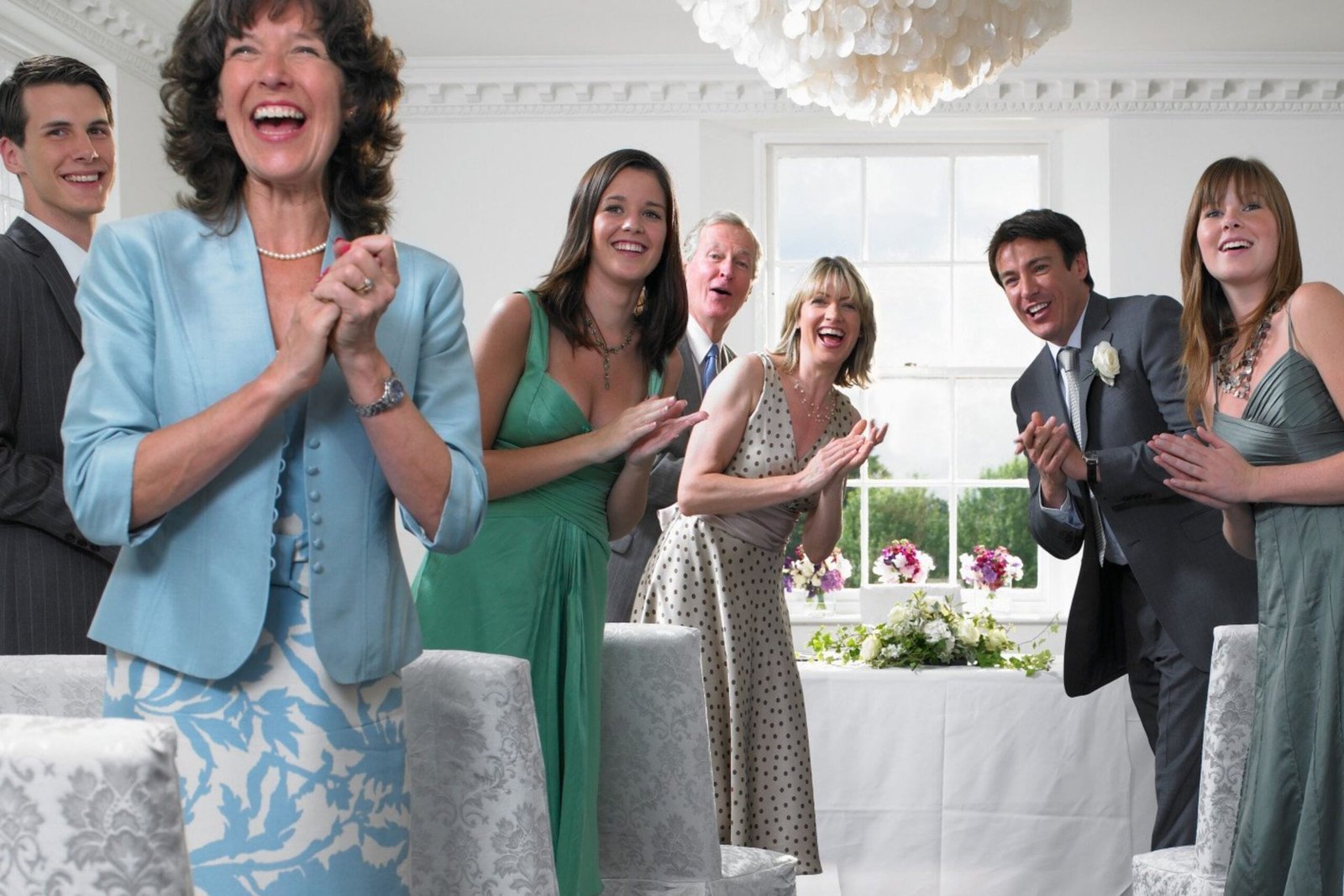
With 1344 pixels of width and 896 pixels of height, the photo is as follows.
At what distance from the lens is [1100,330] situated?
11.4 feet

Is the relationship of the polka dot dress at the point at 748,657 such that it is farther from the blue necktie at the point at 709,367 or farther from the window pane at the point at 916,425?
the window pane at the point at 916,425

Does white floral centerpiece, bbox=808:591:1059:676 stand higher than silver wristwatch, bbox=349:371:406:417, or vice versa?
silver wristwatch, bbox=349:371:406:417

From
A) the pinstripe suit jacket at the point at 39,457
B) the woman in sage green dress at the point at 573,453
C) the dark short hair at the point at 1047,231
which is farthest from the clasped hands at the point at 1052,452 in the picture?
the pinstripe suit jacket at the point at 39,457

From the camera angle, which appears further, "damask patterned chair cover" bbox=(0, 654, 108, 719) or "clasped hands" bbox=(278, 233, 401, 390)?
"damask patterned chair cover" bbox=(0, 654, 108, 719)

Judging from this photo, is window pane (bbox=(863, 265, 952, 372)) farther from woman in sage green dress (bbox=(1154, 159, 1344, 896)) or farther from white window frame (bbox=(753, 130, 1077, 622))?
woman in sage green dress (bbox=(1154, 159, 1344, 896))

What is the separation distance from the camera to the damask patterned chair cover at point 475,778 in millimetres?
1635

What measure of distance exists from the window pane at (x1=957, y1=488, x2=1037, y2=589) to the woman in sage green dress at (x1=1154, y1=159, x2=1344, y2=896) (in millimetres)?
3809

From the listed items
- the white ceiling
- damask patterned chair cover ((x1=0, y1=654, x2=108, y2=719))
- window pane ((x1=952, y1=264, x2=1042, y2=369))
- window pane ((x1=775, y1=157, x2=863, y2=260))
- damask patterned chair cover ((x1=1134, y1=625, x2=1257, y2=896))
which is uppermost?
the white ceiling

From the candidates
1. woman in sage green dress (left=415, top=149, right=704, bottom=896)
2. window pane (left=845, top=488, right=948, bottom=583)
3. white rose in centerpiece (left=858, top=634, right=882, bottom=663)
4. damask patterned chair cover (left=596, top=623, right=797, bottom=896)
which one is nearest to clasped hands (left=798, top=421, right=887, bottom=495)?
woman in sage green dress (left=415, top=149, right=704, bottom=896)

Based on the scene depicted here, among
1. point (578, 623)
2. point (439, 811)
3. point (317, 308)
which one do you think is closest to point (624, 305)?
point (578, 623)

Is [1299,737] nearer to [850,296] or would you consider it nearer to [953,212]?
[850,296]

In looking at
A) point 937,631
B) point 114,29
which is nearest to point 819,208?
point 937,631

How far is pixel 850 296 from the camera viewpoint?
3.34m

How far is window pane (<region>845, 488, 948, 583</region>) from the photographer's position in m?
6.55
